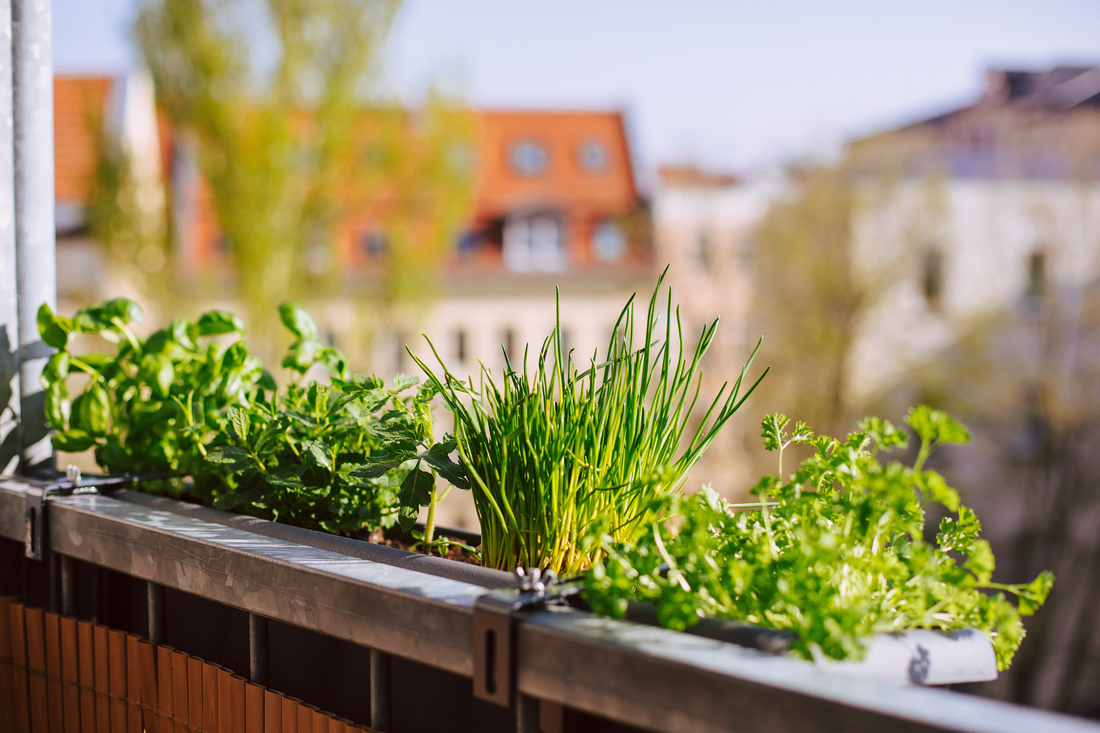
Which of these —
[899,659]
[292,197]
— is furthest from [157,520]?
[292,197]

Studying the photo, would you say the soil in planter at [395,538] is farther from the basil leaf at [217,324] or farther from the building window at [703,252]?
the building window at [703,252]

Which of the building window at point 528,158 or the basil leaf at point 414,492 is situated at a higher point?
the building window at point 528,158

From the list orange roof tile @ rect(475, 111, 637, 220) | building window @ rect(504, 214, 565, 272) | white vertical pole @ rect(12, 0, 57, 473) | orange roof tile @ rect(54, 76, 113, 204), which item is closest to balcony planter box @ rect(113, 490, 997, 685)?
white vertical pole @ rect(12, 0, 57, 473)

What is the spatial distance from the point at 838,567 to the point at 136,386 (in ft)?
3.45

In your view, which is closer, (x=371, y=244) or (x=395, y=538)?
(x=395, y=538)

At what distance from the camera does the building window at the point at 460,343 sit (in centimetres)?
2008

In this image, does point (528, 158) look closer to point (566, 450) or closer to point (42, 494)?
point (42, 494)

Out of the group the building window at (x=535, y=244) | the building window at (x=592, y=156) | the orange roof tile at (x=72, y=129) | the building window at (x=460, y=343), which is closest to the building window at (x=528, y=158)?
the building window at (x=592, y=156)

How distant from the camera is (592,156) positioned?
2164 cm

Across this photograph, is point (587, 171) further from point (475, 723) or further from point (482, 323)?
point (475, 723)

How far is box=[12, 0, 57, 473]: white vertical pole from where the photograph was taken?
1312 mm

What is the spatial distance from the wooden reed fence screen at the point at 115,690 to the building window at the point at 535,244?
19497 mm

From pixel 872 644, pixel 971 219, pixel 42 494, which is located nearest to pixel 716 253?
pixel 971 219

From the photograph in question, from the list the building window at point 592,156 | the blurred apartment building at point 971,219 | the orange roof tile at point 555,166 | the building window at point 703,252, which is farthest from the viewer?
the building window at point 592,156
